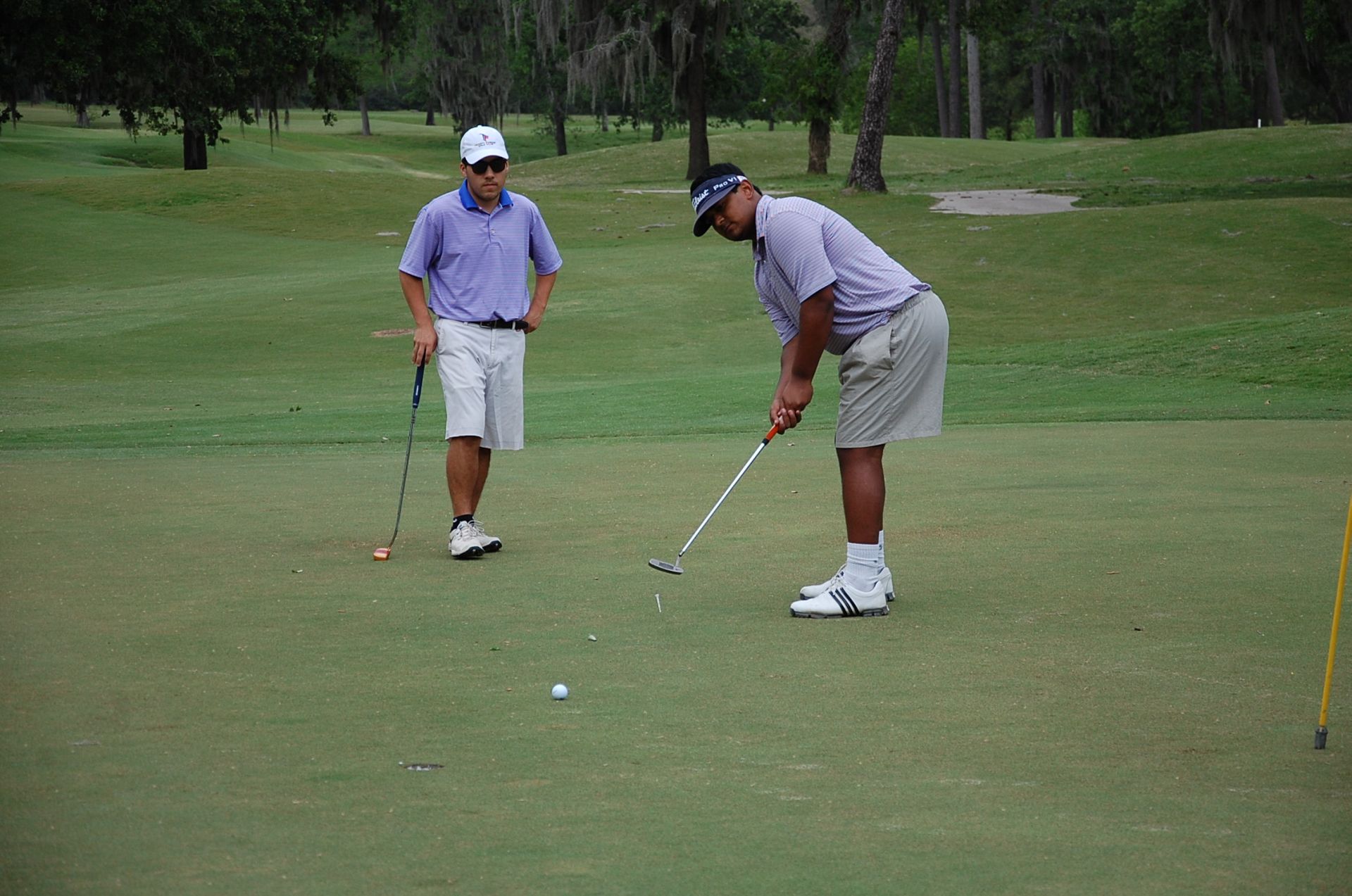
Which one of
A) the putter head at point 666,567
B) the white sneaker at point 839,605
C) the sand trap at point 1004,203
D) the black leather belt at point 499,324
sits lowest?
the white sneaker at point 839,605

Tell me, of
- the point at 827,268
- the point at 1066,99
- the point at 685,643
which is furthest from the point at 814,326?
the point at 1066,99

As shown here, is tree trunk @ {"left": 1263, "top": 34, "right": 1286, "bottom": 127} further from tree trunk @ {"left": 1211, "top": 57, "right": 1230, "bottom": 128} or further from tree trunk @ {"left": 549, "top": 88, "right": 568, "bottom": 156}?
tree trunk @ {"left": 549, "top": 88, "right": 568, "bottom": 156}

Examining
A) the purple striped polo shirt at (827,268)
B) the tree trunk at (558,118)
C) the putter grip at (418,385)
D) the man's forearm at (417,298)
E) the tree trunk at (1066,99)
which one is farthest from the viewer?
the tree trunk at (558,118)

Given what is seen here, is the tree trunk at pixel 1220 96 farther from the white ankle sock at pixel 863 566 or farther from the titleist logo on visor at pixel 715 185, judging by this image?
the white ankle sock at pixel 863 566

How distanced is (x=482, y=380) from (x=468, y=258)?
663 millimetres

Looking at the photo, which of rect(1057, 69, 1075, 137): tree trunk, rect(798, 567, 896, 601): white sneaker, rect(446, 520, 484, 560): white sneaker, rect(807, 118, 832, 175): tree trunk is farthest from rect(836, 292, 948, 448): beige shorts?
rect(1057, 69, 1075, 137): tree trunk

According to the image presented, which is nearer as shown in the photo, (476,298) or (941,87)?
(476,298)

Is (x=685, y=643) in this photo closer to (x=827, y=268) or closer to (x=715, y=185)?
(x=827, y=268)

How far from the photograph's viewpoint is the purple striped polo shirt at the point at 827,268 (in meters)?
6.13

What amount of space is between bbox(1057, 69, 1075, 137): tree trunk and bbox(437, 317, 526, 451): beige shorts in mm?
73421

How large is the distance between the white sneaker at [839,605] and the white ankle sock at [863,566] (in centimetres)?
3

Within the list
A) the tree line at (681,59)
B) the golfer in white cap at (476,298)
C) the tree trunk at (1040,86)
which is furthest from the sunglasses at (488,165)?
the tree trunk at (1040,86)

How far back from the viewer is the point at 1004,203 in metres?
34.8

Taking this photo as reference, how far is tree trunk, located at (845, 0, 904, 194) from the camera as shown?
33344mm
